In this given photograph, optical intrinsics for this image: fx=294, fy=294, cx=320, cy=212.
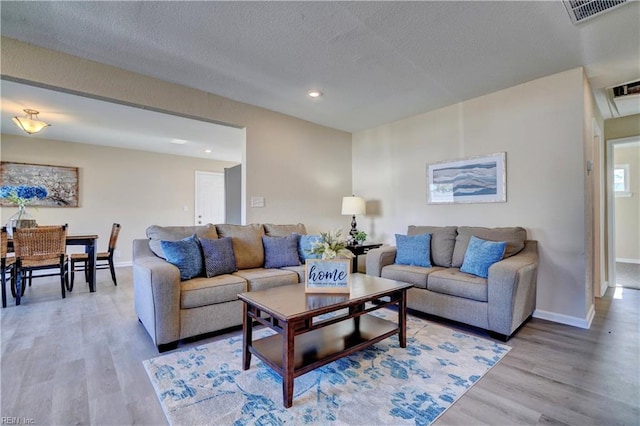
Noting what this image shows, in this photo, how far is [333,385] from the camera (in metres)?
1.79

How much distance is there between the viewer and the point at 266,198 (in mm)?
3965

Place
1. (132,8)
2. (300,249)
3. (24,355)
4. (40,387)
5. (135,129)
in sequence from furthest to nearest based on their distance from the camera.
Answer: (135,129), (300,249), (24,355), (132,8), (40,387)

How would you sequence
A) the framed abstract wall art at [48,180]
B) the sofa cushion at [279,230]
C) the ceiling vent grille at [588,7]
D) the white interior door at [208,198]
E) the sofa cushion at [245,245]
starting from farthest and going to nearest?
the white interior door at [208,198] → the framed abstract wall art at [48,180] → the sofa cushion at [279,230] → the sofa cushion at [245,245] → the ceiling vent grille at [588,7]

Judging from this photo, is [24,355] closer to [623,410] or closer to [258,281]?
[258,281]

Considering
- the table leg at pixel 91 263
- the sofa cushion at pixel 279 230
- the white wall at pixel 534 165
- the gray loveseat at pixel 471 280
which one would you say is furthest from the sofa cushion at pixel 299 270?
the table leg at pixel 91 263

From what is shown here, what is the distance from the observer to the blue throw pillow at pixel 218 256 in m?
2.75

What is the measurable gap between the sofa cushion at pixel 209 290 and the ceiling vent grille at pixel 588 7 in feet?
10.5

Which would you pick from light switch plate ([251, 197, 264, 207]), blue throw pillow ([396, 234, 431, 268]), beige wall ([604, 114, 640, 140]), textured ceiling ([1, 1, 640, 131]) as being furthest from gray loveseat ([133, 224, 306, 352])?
beige wall ([604, 114, 640, 140])

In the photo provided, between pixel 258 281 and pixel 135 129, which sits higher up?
pixel 135 129

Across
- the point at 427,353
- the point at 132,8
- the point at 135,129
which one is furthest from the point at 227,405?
the point at 135,129

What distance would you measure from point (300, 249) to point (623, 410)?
2.71 metres

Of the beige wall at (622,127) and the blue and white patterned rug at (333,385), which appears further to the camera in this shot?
the beige wall at (622,127)

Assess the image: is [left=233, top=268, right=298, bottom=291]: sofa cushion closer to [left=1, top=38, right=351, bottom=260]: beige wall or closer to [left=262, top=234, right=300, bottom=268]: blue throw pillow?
[left=262, top=234, right=300, bottom=268]: blue throw pillow

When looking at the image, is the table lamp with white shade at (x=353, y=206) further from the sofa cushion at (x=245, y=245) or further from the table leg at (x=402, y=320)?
the table leg at (x=402, y=320)
